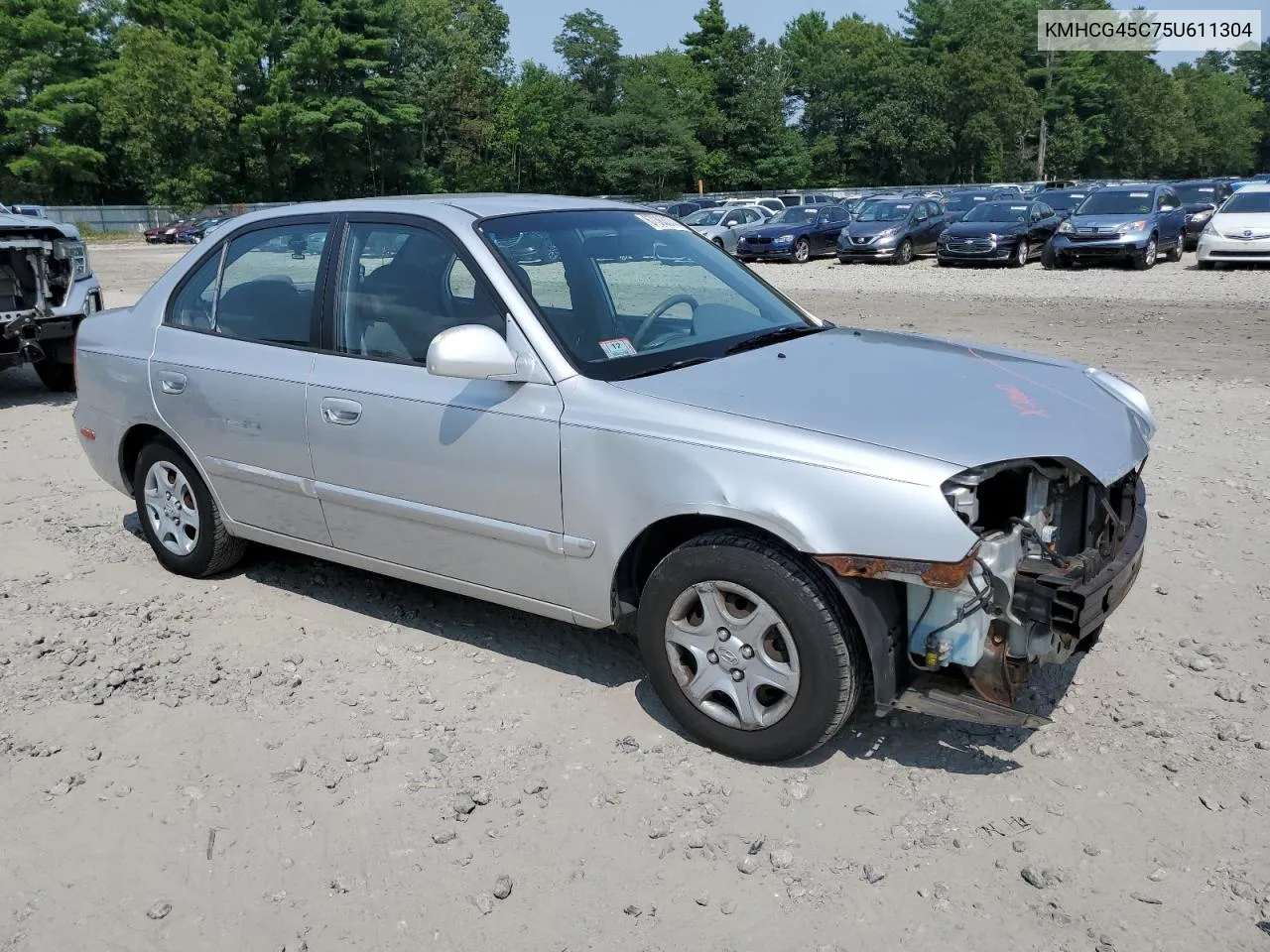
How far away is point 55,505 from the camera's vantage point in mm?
6793

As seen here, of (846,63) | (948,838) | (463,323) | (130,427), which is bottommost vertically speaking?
(948,838)

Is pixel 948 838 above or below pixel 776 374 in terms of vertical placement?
below

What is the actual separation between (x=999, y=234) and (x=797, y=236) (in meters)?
5.52

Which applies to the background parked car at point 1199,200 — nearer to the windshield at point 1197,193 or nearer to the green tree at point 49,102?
the windshield at point 1197,193

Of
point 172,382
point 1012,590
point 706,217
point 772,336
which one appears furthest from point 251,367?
point 706,217

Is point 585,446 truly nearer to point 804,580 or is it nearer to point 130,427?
point 804,580

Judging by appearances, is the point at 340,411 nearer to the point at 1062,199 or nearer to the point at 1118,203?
the point at 1118,203

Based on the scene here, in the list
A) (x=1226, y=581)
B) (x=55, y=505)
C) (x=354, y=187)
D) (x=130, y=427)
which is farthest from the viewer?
(x=354, y=187)

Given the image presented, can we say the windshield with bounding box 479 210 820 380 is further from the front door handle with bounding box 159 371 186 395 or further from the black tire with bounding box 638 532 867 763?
the front door handle with bounding box 159 371 186 395

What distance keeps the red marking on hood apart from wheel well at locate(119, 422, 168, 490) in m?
3.75

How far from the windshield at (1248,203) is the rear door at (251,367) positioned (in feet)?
66.4

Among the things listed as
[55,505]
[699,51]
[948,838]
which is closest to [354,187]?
[699,51]

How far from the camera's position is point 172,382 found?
16.3 ft

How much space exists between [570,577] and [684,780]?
0.79m
